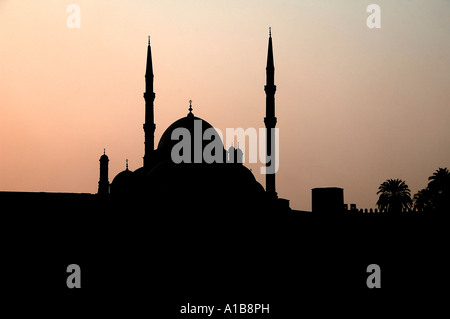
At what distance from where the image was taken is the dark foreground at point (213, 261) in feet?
85.9

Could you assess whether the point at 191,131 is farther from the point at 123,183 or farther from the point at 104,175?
the point at 104,175

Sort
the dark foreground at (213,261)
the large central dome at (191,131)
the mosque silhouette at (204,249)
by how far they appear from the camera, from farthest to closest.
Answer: the large central dome at (191,131), the mosque silhouette at (204,249), the dark foreground at (213,261)

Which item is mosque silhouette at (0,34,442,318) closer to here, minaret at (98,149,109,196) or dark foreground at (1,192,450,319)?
dark foreground at (1,192,450,319)

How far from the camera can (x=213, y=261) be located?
2947cm

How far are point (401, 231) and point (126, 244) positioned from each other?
12903 mm

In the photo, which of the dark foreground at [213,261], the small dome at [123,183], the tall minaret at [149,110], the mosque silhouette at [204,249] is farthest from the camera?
the small dome at [123,183]

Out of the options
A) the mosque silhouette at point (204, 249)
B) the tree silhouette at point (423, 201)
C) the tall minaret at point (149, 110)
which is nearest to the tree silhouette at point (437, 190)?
the tree silhouette at point (423, 201)

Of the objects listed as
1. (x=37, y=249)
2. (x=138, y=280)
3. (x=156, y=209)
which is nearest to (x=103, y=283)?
(x=138, y=280)

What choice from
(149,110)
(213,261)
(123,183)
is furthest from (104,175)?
(213,261)

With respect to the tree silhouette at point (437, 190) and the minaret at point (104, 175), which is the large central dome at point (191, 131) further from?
the tree silhouette at point (437, 190)

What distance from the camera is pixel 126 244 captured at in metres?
29.2

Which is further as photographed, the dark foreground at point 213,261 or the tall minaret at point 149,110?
the tall minaret at point 149,110

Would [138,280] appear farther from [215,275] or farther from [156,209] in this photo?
[156,209]

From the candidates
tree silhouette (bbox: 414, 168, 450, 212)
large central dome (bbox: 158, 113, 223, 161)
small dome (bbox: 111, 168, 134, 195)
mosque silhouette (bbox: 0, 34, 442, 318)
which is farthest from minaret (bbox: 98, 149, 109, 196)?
tree silhouette (bbox: 414, 168, 450, 212)
